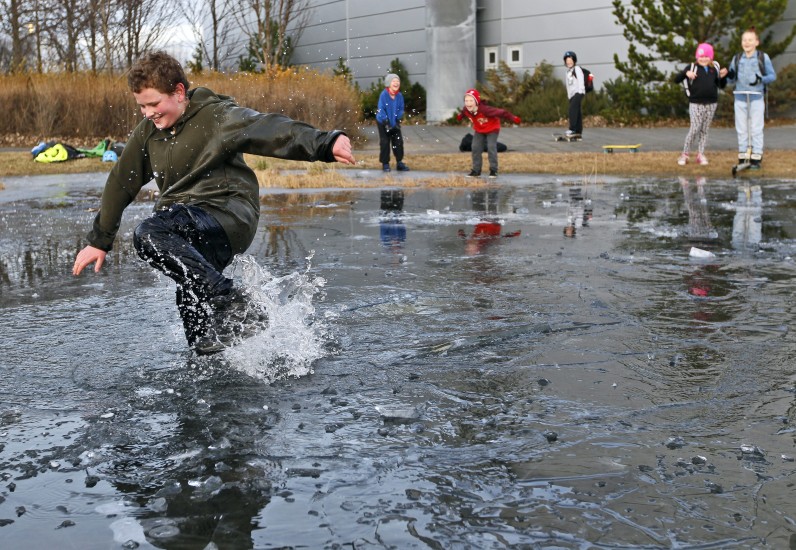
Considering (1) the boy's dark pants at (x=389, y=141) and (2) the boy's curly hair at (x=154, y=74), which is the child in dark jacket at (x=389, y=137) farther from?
(2) the boy's curly hair at (x=154, y=74)

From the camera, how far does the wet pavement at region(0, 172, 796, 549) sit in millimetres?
3357

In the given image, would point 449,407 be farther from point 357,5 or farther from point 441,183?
point 357,5

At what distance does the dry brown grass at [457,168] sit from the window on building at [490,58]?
13.5 metres

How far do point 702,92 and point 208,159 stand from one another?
13.7 m

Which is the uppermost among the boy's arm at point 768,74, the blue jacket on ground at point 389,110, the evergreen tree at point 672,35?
the evergreen tree at point 672,35

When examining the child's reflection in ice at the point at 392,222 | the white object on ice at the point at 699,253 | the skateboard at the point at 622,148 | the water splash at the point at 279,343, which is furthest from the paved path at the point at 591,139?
the water splash at the point at 279,343

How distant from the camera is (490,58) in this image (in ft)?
111

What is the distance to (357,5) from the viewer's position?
38906 mm

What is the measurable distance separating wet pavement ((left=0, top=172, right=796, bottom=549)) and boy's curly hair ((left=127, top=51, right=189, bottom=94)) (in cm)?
126

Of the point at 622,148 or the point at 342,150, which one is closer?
the point at 342,150

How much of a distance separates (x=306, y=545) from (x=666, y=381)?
2.38 meters

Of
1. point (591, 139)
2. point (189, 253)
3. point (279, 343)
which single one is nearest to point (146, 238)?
point (189, 253)

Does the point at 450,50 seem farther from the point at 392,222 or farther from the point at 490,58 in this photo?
the point at 392,222

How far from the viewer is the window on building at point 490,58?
33688 mm
